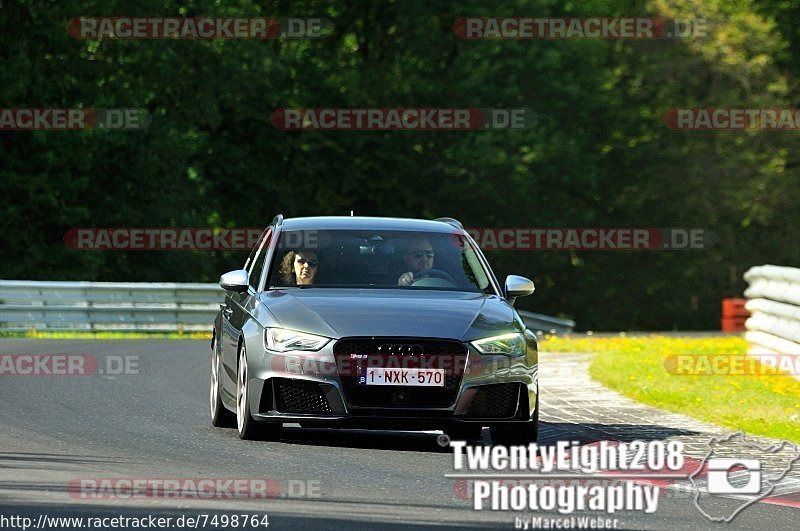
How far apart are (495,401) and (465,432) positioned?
1.31m

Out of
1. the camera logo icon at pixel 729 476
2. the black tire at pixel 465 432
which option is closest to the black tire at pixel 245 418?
the black tire at pixel 465 432

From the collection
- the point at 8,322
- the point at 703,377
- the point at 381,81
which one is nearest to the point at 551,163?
the point at 381,81

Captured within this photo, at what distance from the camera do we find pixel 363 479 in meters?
10.5

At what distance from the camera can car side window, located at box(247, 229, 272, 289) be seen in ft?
45.1

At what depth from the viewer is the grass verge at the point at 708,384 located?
1488cm

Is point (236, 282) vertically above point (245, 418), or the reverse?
point (236, 282)

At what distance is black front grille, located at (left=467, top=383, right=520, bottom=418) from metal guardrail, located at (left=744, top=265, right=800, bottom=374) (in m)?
7.67

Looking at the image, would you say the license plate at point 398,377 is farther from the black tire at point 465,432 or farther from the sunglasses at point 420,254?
the sunglasses at point 420,254

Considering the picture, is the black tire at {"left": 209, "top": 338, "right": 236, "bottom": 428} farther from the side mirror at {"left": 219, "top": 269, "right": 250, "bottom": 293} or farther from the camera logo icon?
the camera logo icon

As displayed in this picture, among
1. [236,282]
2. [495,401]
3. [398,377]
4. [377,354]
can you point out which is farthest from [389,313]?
[236,282]

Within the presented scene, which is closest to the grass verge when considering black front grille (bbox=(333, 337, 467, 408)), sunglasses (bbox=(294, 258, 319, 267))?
black front grille (bbox=(333, 337, 467, 408))

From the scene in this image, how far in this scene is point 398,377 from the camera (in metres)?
11.9

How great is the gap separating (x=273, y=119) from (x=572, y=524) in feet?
150

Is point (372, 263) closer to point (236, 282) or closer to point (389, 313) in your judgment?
point (236, 282)
